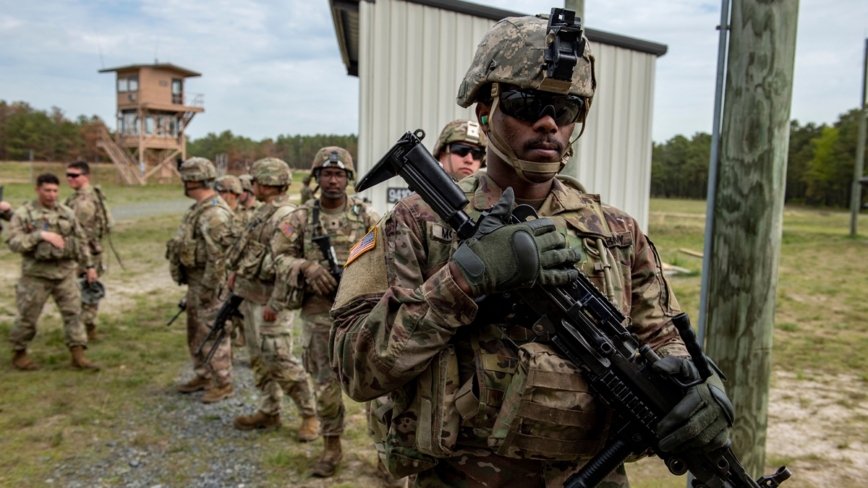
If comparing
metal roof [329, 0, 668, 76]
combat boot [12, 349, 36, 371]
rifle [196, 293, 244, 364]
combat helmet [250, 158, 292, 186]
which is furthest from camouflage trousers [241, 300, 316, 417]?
metal roof [329, 0, 668, 76]

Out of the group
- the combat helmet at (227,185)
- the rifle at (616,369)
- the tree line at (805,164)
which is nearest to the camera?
the rifle at (616,369)

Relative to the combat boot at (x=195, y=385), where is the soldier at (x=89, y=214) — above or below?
above

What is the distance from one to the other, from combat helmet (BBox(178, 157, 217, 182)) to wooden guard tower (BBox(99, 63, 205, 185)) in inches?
1416

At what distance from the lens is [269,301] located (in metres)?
5.04

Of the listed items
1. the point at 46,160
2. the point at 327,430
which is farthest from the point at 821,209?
the point at 46,160

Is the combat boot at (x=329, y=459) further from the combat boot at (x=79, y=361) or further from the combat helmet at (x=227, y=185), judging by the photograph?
the combat helmet at (x=227, y=185)

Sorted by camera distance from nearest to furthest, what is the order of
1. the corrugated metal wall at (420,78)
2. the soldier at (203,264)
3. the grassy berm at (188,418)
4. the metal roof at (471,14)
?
the grassy berm at (188,418), the soldier at (203,264), the corrugated metal wall at (420,78), the metal roof at (471,14)

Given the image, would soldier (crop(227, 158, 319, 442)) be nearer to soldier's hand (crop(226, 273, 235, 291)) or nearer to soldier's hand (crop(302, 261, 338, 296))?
soldier's hand (crop(226, 273, 235, 291))

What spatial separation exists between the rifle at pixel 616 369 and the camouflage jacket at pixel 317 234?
3064 millimetres

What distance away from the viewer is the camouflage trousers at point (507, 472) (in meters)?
1.80

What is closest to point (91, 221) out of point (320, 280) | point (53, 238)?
point (53, 238)

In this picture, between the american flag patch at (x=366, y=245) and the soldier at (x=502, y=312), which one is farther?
the american flag patch at (x=366, y=245)

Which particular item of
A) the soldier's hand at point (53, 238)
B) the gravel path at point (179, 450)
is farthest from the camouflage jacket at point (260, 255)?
the soldier's hand at point (53, 238)

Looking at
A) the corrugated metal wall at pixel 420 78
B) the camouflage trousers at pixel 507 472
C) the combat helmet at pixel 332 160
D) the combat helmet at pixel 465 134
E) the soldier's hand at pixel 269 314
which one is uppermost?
the corrugated metal wall at pixel 420 78
